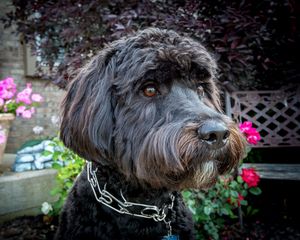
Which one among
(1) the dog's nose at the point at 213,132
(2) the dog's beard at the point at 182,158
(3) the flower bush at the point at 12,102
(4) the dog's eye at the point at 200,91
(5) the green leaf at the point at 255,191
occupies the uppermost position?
(4) the dog's eye at the point at 200,91

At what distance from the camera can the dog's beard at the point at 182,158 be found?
1.45 metres

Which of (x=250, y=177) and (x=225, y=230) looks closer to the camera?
(x=250, y=177)

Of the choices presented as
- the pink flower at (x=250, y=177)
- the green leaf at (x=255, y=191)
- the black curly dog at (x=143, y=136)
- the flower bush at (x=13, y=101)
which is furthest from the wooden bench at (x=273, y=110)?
the flower bush at (x=13, y=101)

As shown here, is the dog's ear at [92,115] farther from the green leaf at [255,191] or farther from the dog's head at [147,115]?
the green leaf at [255,191]

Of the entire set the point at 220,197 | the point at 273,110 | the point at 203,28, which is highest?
the point at 203,28

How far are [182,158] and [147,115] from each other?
316mm

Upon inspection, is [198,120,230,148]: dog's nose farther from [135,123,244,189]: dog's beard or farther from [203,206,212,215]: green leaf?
[203,206,212,215]: green leaf

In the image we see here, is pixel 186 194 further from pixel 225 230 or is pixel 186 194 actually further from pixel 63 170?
pixel 63 170

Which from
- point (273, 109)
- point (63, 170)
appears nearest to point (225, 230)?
point (273, 109)

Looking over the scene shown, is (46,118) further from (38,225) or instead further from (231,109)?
(231,109)

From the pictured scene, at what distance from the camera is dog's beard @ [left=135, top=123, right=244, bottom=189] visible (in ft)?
4.75

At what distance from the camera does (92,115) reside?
1666 millimetres

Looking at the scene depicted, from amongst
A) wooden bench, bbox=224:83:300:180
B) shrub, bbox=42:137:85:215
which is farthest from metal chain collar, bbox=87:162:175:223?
wooden bench, bbox=224:83:300:180

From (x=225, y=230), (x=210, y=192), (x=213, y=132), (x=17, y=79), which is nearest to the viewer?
(x=213, y=132)
